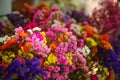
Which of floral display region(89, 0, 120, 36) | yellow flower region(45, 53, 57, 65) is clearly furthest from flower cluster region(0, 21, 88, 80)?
floral display region(89, 0, 120, 36)

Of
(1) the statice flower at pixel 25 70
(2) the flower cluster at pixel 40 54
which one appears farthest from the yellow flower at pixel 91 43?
(1) the statice flower at pixel 25 70

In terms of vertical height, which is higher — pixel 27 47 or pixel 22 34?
pixel 22 34

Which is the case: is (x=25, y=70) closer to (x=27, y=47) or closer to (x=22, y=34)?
(x=27, y=47)

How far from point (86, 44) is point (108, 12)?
139cm

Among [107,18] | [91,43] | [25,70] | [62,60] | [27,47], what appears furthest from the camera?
[107,18]

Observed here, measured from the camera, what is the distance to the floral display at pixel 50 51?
1.99m

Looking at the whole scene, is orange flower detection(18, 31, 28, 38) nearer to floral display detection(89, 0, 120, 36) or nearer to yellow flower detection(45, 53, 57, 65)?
yellow flower detection(45, 53, 57, 65)

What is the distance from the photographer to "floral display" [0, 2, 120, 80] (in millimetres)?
1988

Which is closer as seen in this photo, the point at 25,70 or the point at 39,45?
the point at 25,70

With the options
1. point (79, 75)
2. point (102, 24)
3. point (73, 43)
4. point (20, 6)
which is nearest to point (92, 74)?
point (79, 75)

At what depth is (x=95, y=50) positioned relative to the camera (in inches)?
103

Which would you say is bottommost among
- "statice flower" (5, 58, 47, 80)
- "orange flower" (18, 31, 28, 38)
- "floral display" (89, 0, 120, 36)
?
"statice flower" (5, 58, 47, 80)

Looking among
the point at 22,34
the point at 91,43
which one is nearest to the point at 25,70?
the point at 22,34

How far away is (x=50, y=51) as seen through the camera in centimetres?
217
